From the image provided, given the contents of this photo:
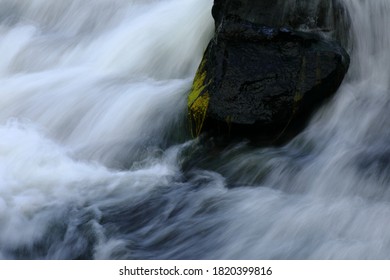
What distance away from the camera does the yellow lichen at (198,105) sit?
5465 millimetres

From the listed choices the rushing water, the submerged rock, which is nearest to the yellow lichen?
the submerged rock

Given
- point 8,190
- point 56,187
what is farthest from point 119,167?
point 8,190

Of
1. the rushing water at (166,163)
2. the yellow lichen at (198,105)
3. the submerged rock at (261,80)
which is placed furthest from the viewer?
the yellow lichen at (198,105)

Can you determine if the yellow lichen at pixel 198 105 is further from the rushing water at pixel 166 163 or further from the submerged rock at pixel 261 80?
the rushing water at pixel 166 163

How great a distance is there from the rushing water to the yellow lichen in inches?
5.4

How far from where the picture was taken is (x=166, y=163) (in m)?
5.37

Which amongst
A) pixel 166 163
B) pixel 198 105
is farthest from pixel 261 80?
pixel 166 163

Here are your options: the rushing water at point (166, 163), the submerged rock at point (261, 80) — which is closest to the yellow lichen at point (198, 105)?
the submerged rock at point (261, 80)

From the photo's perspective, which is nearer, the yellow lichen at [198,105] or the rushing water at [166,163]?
the rushing water at [166,163]

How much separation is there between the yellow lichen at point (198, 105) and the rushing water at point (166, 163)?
14 centimetres

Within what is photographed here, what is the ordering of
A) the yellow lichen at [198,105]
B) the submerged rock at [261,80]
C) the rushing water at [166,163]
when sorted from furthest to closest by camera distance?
the yellow lichen at [198,105], the submerged rock at [261,80], the rushing water at [166,163]

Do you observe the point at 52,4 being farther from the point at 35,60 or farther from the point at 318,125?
the point at 318,125

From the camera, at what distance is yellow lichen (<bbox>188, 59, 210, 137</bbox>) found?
546cm

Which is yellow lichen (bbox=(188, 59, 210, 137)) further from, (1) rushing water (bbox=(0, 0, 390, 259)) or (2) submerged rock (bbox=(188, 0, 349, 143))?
(1) rushing water (bbox=(0, 0, 390, 259))
